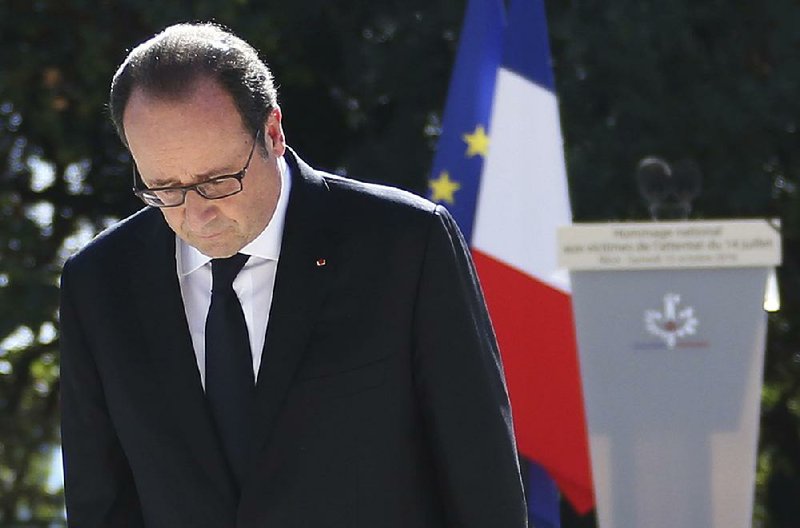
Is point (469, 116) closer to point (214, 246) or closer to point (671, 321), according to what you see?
point (671, 321)

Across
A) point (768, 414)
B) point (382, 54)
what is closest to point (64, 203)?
point (382, 54)

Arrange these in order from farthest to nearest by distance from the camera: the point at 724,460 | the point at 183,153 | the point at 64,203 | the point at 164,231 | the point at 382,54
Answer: the point at 64,203
the point at 382,54
the point at 724,460
the point at 164,231
the point at 183,153

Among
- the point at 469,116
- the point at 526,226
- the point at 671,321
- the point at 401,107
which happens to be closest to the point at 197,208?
the point at 671,321

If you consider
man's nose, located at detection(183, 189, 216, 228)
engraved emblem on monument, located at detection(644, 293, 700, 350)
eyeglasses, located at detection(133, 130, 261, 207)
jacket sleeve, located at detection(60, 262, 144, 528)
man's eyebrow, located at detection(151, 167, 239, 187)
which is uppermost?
man's eyebrow, located at detection(151, 167, 239, 187)

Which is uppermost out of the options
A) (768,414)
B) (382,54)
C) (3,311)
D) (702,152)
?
(382,54)

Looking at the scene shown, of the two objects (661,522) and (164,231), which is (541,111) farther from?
(164,231)

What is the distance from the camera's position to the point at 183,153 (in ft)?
5.79

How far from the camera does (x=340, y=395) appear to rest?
1822 mm

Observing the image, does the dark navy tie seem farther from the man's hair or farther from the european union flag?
the european union flag

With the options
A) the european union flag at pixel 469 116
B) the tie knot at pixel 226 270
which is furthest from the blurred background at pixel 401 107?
the tie knot at pixel 226 270

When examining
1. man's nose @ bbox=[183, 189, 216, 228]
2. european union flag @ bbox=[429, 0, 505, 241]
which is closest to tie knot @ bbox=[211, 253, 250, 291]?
man's nose @ bbox=[183, 189, 216, 228]

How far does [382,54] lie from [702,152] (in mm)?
1621

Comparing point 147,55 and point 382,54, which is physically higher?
point 382,54

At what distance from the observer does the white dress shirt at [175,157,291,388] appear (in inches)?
74.1
